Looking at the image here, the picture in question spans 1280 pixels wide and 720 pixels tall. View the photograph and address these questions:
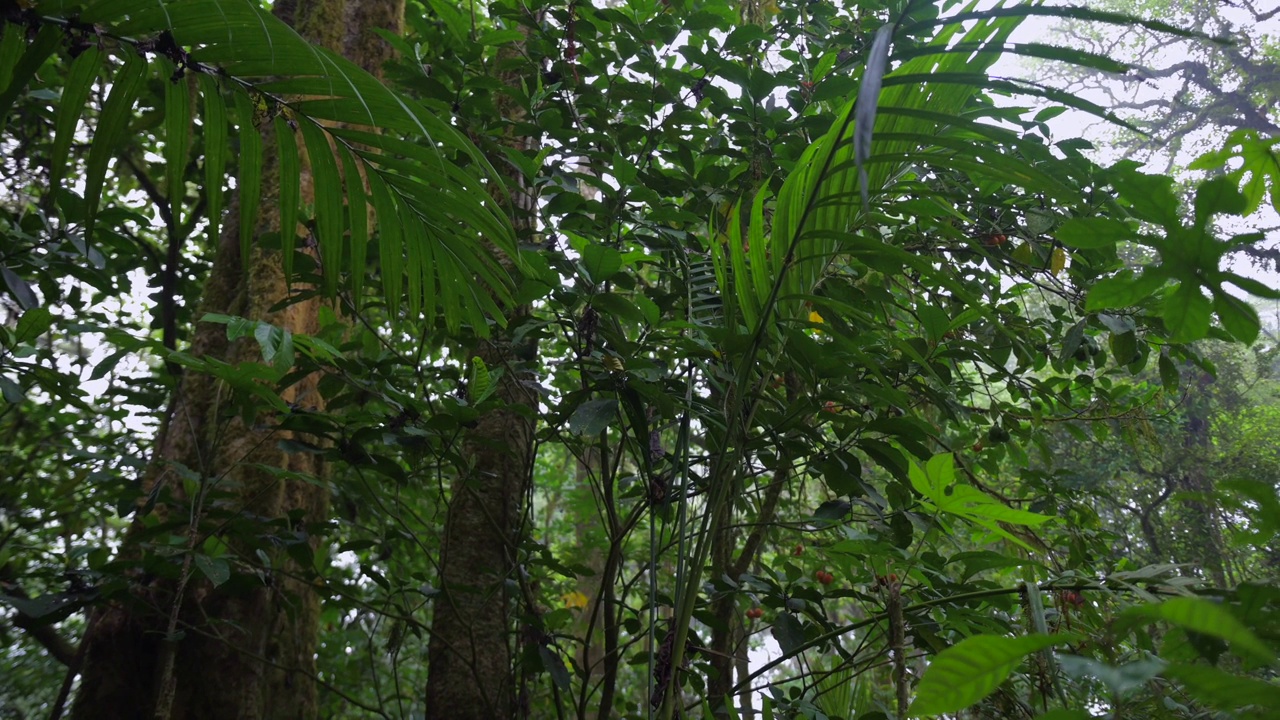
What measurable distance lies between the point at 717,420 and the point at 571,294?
11.0 inches

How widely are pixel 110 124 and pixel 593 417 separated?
0.61 m

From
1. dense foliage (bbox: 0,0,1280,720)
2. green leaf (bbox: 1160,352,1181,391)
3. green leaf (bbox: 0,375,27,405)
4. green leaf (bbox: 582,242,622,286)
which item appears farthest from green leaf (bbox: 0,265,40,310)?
green leaf (bbox: 1160,352,1181,391)

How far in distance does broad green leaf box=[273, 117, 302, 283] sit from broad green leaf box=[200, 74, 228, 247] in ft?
0.19

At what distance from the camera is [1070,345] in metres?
1.46

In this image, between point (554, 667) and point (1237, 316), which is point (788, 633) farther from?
point (1237, 316)

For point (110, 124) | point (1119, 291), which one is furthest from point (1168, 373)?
point (110, 124)

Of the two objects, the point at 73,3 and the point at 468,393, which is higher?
the point at 73,3

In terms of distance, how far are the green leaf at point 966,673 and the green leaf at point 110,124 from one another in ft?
2.78

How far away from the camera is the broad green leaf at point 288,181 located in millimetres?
827

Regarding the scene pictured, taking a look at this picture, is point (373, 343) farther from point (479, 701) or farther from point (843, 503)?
point (843, 503)

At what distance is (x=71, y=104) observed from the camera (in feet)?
2.63

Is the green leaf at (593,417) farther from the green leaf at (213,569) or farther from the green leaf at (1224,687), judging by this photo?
the green leaf at (1224,687)

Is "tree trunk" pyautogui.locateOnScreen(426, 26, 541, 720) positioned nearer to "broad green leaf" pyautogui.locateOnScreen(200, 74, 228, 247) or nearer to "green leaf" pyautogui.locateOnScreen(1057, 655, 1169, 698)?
"broad green leaf" pyautogui.locateOnScreen(200, 74, 228, 247)

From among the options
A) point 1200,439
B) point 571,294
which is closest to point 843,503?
point 571,294
